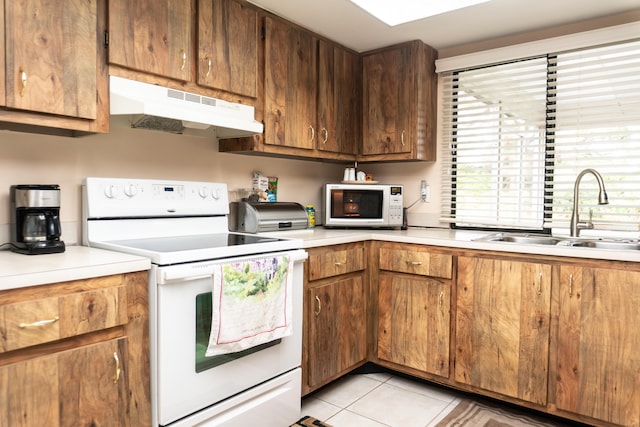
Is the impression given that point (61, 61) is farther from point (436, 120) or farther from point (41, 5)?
point (436, 120)

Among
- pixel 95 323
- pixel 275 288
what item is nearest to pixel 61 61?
pixel 95 323

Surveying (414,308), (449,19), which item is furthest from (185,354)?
(449,19)

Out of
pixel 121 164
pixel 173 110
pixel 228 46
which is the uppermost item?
pixel 228 46

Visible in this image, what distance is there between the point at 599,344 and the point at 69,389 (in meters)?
2.11

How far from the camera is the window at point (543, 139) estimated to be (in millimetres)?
2395

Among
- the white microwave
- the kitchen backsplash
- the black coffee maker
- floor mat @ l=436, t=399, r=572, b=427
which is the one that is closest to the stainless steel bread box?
the kitchen backsplash

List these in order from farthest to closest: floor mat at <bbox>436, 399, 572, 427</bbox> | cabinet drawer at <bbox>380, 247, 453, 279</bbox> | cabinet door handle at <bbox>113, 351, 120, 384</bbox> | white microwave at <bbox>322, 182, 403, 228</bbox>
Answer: white microwave at <bbox>322, 182, 403, 228</bbox> → cabinet drawer at <bbox>380, 247, 453, 279</bbox> → floor mat at <bbox>436, 399, 572, 427</bbox> → cabinet door handle at <bbox>113, 351, 120, 384</bbox>

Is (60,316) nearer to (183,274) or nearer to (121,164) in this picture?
(183,274)

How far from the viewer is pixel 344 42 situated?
2855mm

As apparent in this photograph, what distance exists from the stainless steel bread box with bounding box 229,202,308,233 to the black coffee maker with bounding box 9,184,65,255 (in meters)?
0.96

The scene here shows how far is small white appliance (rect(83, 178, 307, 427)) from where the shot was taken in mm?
1531

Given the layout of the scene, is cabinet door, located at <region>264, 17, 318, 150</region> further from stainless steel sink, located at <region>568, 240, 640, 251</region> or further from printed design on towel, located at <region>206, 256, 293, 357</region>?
stainless steel sink, located at <region>568, 240, 640, 251</region>

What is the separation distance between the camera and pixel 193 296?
1601mm

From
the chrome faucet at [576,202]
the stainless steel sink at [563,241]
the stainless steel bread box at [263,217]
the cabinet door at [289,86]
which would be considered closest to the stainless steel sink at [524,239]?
the stainless steel sink at [563,241]
